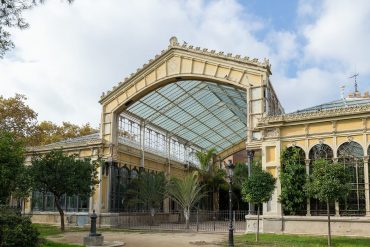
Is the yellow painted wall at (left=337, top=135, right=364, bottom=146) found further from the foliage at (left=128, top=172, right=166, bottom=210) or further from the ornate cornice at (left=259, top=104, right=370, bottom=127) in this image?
the foliage at (left=128, top=172, right=166, bottom=210)

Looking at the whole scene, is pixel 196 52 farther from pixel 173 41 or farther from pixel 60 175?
pixel 60 175

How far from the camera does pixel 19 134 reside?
44.9 metres

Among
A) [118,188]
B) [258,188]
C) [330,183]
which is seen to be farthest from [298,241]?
[118,188]

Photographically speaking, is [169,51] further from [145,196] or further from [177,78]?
[145,196]

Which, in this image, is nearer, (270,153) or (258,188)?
(258,188)

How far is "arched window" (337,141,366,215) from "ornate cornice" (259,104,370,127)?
1679mm

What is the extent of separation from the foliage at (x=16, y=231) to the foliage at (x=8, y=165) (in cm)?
671

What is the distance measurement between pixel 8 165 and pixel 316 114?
16.1 meters

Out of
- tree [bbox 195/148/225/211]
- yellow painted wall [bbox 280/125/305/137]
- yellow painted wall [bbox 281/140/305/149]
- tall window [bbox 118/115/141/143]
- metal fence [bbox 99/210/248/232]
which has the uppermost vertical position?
tall window [bbox 118/115/141/143]

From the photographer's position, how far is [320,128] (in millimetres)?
23516

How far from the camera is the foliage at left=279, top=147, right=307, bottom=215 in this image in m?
23.0

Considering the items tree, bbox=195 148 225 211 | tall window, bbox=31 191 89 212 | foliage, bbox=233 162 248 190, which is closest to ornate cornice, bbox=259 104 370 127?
tall window, bbox=31 191 89 212

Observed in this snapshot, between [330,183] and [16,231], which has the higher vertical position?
[330,183]

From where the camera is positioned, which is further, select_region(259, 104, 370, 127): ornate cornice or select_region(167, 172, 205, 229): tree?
select_region(167, 172, 205, 229): tree
